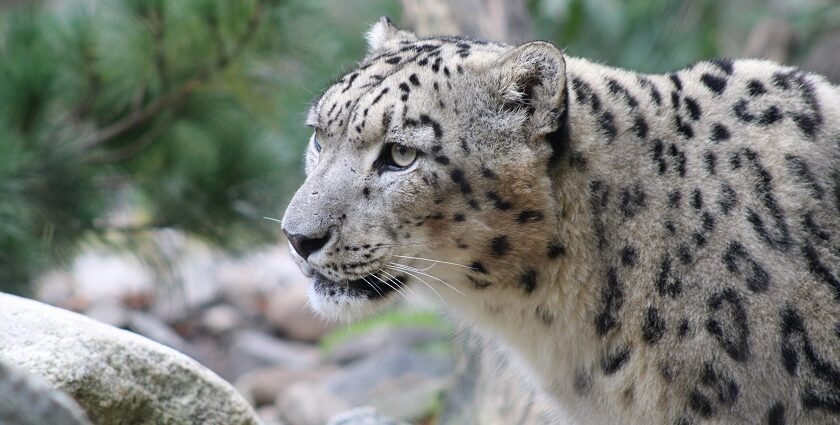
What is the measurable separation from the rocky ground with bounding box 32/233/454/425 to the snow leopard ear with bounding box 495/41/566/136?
276 centimetres

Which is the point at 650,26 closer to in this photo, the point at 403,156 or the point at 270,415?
the point at 270,415

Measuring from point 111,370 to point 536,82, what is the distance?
1985 mm

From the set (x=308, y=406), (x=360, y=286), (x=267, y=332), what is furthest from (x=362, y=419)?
(x=267, y=332)

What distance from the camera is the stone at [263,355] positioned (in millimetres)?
10461

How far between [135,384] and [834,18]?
371 inches

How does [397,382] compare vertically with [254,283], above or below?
below

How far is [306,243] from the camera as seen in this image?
159 inches

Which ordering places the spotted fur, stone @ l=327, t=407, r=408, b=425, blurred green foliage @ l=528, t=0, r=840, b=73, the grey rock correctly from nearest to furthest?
the spotted fur < stone @ l=327, t=407, r=408, b=425 < blurred green foliage @ l=528, t=0, r=840, b=73 < the grey rock

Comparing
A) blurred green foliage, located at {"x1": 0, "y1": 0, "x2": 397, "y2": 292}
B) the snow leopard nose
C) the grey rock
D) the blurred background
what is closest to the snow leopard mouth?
the snow leopard nose

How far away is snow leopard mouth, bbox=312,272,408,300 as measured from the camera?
4.17m

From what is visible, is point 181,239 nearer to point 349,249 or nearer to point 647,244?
point 349,249

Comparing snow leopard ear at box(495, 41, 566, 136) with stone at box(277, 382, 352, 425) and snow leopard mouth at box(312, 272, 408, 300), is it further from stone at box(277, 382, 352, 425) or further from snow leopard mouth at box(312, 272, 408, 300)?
stone at box(277, 382, 352, 425)

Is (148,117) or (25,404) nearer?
(25,404)

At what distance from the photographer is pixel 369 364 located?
941 cm
